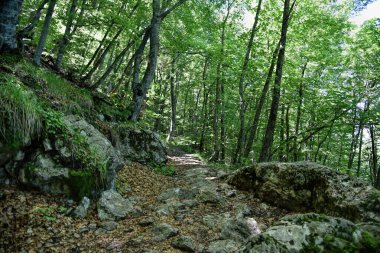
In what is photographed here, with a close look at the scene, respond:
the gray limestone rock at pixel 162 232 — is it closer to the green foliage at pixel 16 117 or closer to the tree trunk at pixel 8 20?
the green foliage at pixel 16 117

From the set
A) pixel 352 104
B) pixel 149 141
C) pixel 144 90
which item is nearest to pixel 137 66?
pixel 144 90

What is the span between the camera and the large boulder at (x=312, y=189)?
4.91m

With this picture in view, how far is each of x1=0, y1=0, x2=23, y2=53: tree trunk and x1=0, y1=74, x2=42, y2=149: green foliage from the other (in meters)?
2.34

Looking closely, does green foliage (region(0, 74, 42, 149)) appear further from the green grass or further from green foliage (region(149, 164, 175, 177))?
green foliage (region(149, 164, 175, 177))

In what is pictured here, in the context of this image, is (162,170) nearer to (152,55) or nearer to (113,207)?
(113,207)

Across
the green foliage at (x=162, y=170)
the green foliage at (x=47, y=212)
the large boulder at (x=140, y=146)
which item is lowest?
the green foliage at (x=47, y=212)

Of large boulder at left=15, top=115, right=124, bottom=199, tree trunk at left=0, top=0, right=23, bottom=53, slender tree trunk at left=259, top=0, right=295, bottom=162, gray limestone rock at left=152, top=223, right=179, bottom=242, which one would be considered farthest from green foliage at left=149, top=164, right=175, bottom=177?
tree trunk at left=0, top=0, right=23, bottom=53

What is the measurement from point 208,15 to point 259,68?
4187 mm

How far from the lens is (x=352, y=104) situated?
9570 millimetres

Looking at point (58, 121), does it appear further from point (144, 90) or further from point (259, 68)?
point (259, 68)

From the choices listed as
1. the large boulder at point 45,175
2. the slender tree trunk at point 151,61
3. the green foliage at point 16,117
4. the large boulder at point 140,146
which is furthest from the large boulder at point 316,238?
the slender tree trunk at point 151,61

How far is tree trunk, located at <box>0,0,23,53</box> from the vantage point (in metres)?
6.04

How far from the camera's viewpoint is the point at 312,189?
579 cm

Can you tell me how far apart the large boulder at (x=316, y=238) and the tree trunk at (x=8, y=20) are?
6.99 meters
